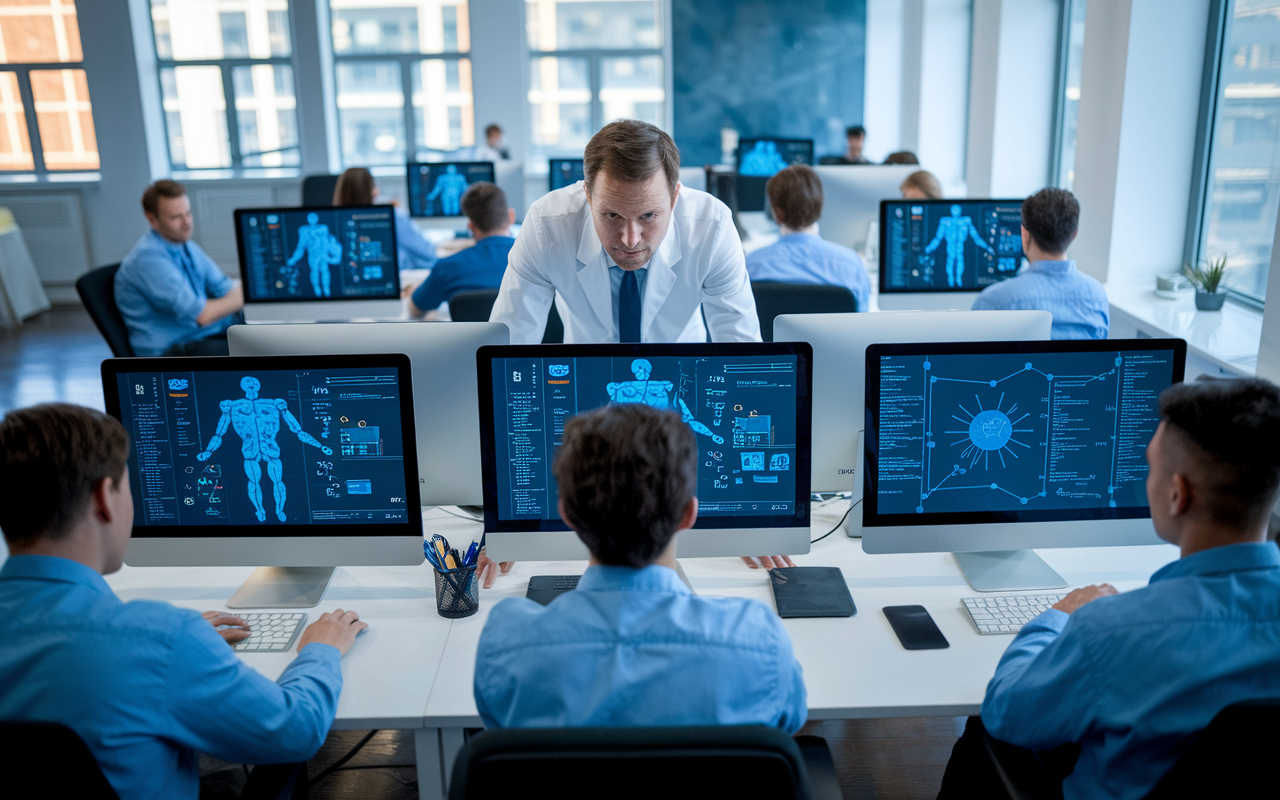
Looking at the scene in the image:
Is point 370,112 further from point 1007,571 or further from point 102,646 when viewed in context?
point 102,646

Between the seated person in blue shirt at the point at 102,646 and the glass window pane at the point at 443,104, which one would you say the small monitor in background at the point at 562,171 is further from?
the seated person in blue shirt at the point at 102,646

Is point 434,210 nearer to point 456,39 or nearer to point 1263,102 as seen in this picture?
point 456,39

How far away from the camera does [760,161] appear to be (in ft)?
24.0

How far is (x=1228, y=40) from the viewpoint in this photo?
13.2ft

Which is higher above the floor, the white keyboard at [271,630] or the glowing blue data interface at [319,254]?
the glowing blue data interface at [319,254]

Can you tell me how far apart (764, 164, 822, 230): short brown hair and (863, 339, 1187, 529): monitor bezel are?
2.30m

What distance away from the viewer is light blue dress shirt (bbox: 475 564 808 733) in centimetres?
108

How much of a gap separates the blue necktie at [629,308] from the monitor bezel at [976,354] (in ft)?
3.25

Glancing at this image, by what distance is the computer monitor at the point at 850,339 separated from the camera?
198 centimetres

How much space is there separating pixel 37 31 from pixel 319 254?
6.63m

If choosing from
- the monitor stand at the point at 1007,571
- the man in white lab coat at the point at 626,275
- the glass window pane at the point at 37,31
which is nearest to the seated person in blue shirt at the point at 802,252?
the man in white lab coat at the point at 626,275

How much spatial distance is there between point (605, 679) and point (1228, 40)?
13.9 ft

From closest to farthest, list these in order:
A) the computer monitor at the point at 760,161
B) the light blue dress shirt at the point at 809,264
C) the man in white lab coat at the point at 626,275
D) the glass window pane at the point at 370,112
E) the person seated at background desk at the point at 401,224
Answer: the man in white lab coat at the point at 626,275 → the light blue dress shirt at the point at 809,264 → the person seated at background desk at the point at 401,224 → the computer monitor at the point at 760,161 → the glass window pane at the point at 370,112

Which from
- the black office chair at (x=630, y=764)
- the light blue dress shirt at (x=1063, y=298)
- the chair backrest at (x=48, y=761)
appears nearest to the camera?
the black office chair at (x=630, y=764)
